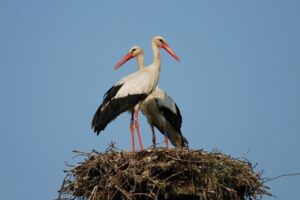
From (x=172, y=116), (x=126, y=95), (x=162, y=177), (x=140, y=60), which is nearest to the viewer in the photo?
(x=162, y=177)

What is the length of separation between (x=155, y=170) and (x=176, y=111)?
341cm

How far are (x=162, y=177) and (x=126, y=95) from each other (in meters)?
2.22

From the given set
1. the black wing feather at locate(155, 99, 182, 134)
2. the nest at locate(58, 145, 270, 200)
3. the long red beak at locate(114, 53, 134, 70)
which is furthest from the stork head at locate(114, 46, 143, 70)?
the nest at locate(58, 145, 270, 200)

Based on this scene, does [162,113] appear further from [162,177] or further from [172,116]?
[162,177]

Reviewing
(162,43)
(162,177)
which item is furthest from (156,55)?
(162,177)

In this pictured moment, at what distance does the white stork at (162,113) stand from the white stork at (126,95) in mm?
512

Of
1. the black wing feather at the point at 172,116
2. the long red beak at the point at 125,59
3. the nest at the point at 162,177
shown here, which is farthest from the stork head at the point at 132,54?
the nest at the point at 162,177

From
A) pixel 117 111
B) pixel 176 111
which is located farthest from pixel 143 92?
pixel 176 111

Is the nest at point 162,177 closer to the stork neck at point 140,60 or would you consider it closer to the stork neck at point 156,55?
the stork neck at point 156,55

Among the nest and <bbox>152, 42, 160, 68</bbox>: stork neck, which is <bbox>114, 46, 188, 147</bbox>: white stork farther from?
the nest

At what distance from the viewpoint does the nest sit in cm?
888

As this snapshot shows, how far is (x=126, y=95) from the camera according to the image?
11102 millimetres

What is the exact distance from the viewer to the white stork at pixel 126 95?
10.8m

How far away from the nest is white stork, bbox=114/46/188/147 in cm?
256
